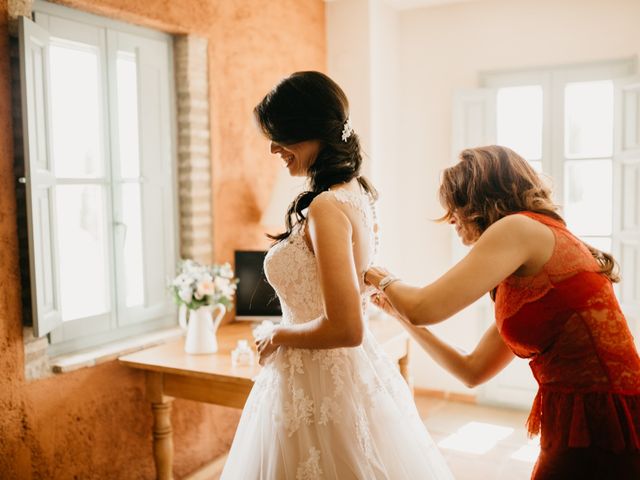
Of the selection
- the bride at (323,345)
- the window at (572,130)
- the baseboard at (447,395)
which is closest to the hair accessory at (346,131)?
the bride at (323,345)

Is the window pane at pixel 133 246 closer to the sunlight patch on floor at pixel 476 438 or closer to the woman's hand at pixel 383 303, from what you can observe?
the woman's hand at pixel 383 303

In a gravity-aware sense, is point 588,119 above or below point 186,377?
above

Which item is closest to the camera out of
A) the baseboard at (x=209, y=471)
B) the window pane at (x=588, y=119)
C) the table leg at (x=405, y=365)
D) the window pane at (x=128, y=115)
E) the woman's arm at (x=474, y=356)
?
the woman's arm at (x=474, y=356)

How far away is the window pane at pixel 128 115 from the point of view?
10.6ft

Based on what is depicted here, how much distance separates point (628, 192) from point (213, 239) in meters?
2.68

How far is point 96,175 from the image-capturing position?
122 inches

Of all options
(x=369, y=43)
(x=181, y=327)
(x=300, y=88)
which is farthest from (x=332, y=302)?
(x=369, y=43)

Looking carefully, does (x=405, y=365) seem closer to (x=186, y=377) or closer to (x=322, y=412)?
(x=186, y=377)

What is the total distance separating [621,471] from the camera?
146cm

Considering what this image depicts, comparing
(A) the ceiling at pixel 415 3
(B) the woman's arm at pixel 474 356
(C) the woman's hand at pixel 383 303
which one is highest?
(A) the ceiling at pixel 415 3

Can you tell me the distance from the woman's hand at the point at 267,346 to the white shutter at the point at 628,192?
3.21 meters

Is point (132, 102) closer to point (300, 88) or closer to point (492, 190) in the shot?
point (300, 88)

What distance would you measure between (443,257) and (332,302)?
3.49 meters

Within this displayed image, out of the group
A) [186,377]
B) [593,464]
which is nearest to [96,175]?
[186,377]
